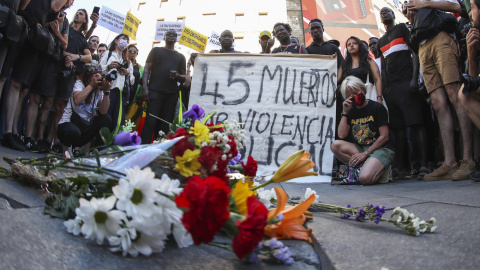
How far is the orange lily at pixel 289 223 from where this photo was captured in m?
0.98

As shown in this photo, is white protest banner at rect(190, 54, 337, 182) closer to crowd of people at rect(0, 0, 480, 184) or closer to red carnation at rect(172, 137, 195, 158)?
crowd of people at rect(0, 0, 480, 184)

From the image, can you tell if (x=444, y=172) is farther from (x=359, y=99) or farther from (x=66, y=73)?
(x=66, y=73)

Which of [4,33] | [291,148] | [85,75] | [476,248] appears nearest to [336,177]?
[291,148]

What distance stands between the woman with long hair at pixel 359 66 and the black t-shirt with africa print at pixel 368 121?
1.57 feet

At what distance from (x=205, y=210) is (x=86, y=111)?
3.09 m

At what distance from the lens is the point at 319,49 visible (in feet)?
15.8

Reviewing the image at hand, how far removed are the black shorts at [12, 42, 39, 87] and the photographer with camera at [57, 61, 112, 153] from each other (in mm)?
525

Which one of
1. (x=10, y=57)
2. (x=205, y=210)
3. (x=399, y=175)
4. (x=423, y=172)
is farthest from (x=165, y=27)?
(x=205, y=210)

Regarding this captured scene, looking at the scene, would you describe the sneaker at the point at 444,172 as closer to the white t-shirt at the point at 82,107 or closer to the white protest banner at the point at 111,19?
the white t-shirt at the point at 82,107

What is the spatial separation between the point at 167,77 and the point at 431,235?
3.99 metres

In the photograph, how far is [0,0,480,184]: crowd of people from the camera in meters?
3.26

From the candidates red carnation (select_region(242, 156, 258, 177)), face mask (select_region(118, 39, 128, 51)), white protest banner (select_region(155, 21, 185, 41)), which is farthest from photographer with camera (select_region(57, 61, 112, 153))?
white protest banner (select_region(155, 21, 185, 41))

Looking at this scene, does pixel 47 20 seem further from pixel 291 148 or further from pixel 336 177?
pixel 336 177

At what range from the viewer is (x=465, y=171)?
3.04m
